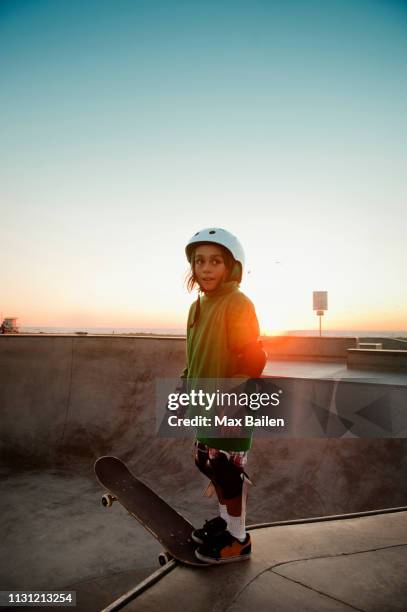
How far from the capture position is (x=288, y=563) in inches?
90.0

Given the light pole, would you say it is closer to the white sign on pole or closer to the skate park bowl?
the white sign on pole

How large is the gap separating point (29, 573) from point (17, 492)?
2495 millimetres

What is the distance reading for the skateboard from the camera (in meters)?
2.39

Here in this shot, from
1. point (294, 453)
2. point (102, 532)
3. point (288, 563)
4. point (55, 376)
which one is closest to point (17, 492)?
point (102, 532)

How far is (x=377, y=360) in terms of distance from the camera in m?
10.5

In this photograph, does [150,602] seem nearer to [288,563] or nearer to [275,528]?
[288,563]

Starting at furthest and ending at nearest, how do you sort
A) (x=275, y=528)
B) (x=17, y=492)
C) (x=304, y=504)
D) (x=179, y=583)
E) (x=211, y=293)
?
1. (x=17, y=492)
2. (x=304, y=504)
3. (x=275, y=528)
4. (x=211, y=293)
5. (x=179, y=583)

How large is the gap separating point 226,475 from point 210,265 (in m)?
1.37

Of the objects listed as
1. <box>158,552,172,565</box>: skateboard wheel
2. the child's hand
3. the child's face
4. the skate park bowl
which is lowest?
the skate park bowl

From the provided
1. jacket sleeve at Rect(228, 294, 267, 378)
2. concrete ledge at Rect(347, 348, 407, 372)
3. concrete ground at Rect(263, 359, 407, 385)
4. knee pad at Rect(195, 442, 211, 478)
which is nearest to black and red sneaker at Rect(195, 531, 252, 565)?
knee pad at Rect(195, 442, 211, 478)

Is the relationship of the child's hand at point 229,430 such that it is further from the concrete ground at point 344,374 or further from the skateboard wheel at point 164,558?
the concrete ground at point 344,374

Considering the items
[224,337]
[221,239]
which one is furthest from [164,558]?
[221,239]

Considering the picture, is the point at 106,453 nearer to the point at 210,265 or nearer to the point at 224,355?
the point at 224,355

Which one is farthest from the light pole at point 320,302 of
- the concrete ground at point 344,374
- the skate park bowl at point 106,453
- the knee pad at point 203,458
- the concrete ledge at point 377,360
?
the knee pad at point 203,458
